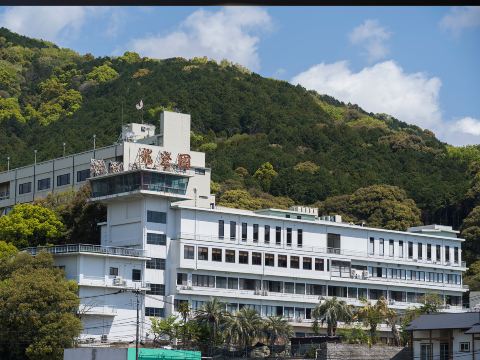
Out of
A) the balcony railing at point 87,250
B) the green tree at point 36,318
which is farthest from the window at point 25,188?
the green tree at point 36,318

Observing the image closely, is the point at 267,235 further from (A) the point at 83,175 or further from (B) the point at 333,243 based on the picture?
(A) the point at 83,175

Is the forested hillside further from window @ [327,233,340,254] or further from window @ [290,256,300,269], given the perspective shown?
window @ [290,256,300,269]

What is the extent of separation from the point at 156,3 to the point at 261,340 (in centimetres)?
5420

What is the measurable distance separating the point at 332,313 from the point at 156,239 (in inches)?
479

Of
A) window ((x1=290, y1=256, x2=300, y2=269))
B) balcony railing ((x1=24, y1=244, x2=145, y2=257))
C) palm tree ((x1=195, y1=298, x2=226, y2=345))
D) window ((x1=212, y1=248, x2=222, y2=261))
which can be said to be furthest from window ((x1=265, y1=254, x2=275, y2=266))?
palm tree ((x1=195, y1=298, x2=226, y2=345))

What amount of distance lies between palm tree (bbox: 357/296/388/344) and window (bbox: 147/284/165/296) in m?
13.1

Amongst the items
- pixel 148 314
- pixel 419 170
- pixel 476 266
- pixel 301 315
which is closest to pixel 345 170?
pixel 419 170

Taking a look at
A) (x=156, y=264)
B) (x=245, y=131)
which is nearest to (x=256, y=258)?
(x=156, y=264)

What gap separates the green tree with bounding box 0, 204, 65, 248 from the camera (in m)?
66.9

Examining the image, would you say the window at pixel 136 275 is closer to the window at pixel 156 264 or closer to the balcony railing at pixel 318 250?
the window at pixel 156 264

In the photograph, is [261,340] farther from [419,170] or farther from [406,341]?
[419,170]

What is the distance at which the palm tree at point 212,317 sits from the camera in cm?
5653

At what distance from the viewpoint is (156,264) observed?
6297 centimetres

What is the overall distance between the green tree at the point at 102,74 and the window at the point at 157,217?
7925cm
